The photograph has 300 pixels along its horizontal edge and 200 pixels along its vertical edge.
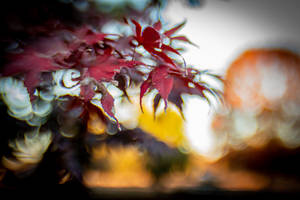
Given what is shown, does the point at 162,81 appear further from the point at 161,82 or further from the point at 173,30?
the point at 173,30

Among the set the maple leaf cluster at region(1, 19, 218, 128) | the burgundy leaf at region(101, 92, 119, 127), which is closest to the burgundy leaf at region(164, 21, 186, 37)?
the maple leaf cluster at region(1, 19, 218, 128)

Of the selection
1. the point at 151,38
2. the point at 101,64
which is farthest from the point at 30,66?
the point at 151,38

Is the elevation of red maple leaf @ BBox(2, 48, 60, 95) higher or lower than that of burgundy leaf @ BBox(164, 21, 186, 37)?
lower

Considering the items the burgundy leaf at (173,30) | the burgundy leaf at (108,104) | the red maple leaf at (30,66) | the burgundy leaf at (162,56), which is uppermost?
the burgundy leaf at (173,30)

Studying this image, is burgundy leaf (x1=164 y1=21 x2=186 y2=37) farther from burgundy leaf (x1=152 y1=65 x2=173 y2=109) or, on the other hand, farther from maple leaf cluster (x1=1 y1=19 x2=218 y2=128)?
burgundy leaf (x1=152 y1=65 x2=173 y2=109)

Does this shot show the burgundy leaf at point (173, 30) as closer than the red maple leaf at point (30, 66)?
No

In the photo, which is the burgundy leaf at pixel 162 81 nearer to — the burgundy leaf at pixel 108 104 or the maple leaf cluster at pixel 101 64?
the maple leaf cluster at pixel 101 64

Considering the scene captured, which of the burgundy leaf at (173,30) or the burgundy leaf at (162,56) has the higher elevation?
the burgundy leaf at (173,30)

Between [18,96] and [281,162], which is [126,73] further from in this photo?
[281,162]

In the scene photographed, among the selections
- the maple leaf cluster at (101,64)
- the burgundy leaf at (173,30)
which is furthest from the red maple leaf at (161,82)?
the burgundy leaf at (173,30)

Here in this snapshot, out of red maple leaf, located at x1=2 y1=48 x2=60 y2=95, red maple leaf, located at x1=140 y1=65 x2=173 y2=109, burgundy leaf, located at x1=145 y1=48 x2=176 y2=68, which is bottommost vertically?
red maple leaf, located at x1=2 y1=48 x2=60 y2=95

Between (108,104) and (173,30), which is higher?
(173,30)

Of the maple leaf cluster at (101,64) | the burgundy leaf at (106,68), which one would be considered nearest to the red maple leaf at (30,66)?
the maple leaf cluster at (101,64)
